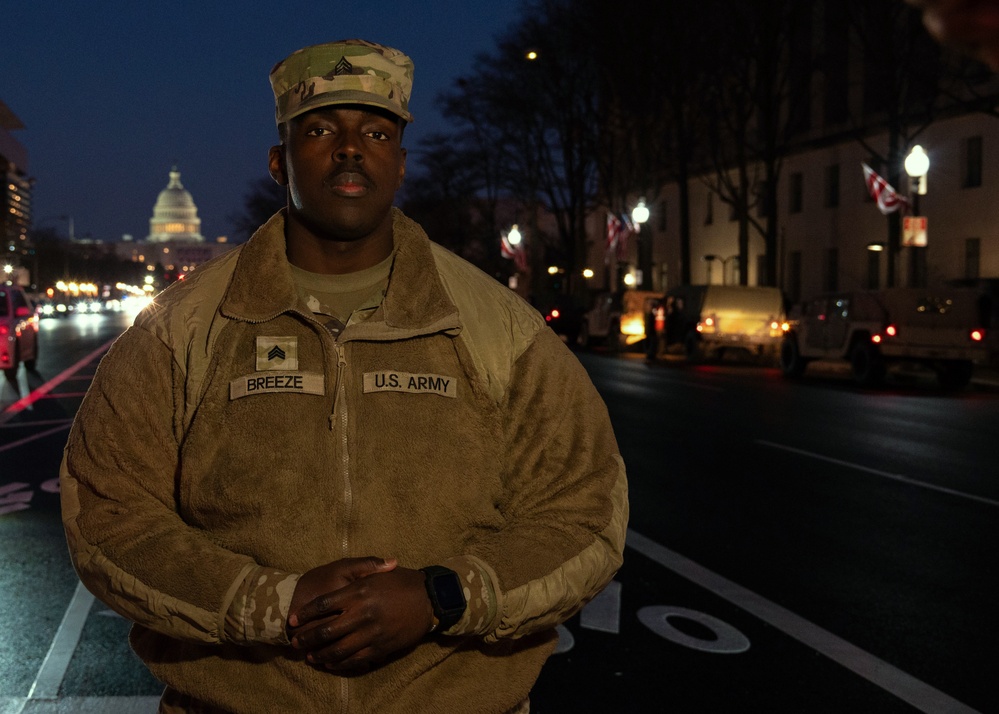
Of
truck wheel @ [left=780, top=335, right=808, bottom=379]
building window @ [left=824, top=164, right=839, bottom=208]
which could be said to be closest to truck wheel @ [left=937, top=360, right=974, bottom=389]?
truck wheel @ [left=780, top=335, right=808, bottom=379]

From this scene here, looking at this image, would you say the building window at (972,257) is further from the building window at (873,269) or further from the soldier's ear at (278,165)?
the soldier's ear at (278,165)

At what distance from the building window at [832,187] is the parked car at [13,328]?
96.8ft

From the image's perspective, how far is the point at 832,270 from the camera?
155 ft

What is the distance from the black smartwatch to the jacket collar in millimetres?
454

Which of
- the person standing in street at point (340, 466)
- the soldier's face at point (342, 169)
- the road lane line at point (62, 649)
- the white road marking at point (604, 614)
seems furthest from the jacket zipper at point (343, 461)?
the white road marking at point (604, 614)

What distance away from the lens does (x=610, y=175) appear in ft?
183

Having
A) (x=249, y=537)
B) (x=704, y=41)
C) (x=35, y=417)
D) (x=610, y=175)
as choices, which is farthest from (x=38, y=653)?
(x=610, y=175)

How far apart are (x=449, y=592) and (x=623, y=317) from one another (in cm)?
3742

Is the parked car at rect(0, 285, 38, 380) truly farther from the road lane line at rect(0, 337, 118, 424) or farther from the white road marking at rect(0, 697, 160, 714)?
the white road marking at rect(0, 697, 160, 714)

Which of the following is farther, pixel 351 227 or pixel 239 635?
pixel 351 227

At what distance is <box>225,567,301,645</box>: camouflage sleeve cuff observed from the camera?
2.21 metres

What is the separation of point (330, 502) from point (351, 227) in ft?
1.74

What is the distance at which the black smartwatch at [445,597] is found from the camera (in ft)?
7.39

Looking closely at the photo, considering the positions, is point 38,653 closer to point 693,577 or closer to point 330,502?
point 693,577
